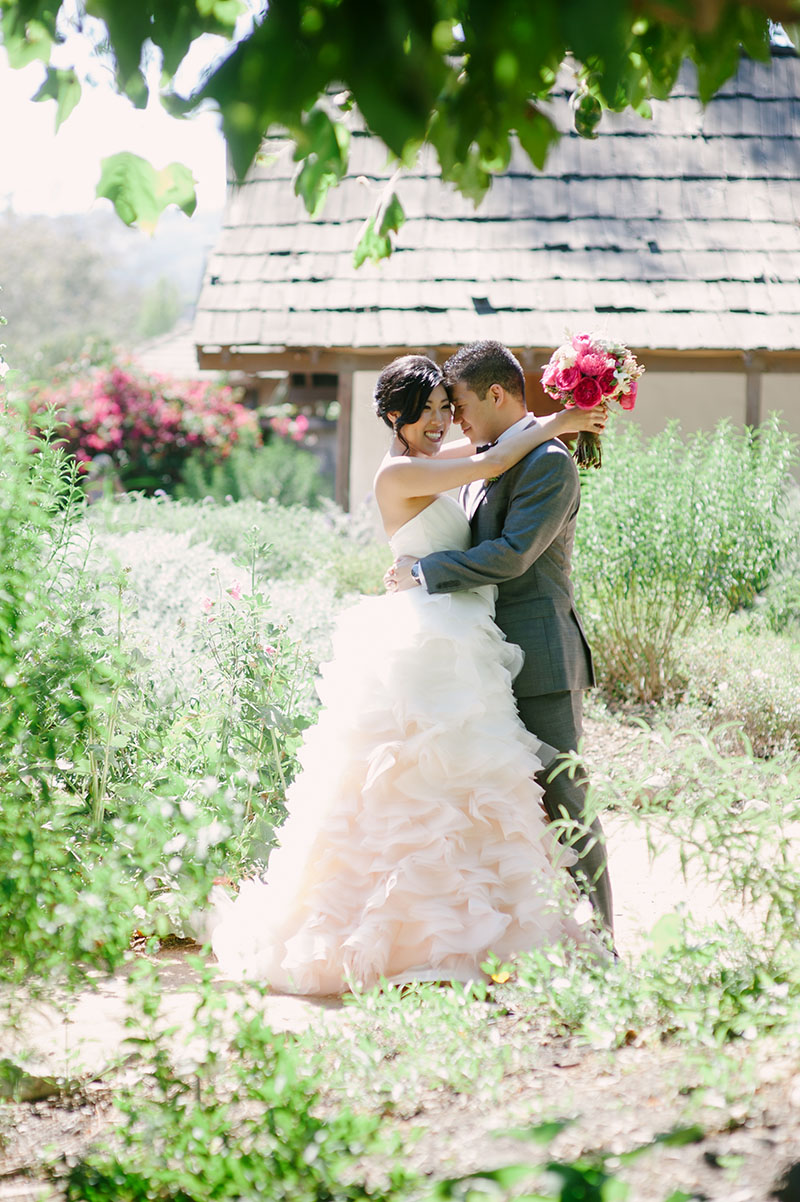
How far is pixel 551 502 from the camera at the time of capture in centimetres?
366

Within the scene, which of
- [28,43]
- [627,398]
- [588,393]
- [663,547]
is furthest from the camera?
[663,547]

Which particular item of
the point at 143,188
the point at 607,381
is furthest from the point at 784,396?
the point at 143,188

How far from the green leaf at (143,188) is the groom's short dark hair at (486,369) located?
51.5 inches

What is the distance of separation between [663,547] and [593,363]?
3729 mm

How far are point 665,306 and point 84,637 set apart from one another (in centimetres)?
722

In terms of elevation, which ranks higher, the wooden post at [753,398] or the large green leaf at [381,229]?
the wooden post at [753,398]

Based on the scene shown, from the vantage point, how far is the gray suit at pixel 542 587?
Result: 3643 millimetres

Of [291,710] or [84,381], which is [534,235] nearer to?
[291,710]

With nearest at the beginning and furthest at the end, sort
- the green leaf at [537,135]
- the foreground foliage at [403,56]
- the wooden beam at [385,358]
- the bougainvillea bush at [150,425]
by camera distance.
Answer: the foreground foliage at [403,56], the green leaf at [537,135], the wooden beam at [385,358], the bougainvillea bush at [150,425]

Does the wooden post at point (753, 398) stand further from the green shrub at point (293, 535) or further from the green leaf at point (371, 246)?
the green leaf at point (371, 246)

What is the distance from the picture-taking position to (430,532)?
3895 mm

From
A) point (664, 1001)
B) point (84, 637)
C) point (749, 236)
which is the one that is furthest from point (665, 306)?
point (664, 1001)

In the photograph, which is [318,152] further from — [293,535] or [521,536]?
[293,535]

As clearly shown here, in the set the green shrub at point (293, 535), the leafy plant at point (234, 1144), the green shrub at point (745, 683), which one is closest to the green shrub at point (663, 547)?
the green shrub at point (745, 683)
